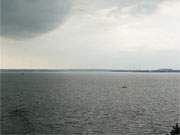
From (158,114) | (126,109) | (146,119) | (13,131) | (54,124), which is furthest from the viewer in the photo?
(126,109)

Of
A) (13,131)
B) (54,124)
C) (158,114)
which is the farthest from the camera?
(158,114)

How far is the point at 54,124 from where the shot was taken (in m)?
49.0

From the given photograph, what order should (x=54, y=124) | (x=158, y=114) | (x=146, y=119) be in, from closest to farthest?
(x=54, y=124)
(x=146, y=119)
(x=158, y=114)

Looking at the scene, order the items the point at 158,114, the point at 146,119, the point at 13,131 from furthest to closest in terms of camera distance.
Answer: the point at 158,114 < the point at 146,119 < the point at 13,131

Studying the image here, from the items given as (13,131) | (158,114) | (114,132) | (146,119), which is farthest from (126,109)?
(13,131)

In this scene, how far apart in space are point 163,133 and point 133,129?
16.5ft

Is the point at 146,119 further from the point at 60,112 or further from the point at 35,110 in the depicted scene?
the point at 35,110

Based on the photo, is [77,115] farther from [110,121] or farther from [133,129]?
[133,129]

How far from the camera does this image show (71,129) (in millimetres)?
45281

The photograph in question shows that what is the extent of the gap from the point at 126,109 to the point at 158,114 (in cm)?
878

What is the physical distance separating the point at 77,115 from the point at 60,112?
16.9 feet

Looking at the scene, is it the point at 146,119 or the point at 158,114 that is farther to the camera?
the point at 158,114

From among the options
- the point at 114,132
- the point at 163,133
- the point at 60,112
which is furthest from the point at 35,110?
the point at 163,133

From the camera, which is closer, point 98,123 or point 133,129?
point 133,129
